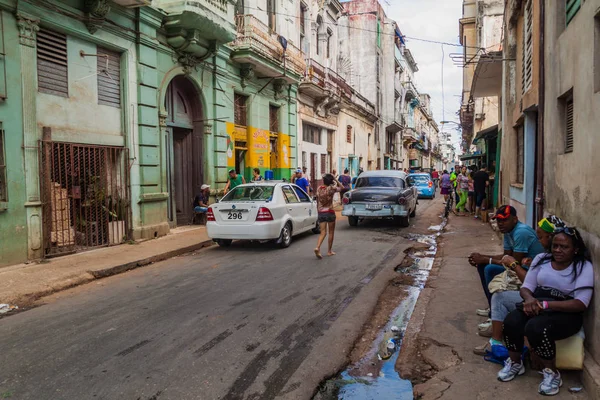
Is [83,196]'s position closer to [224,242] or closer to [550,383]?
[224,242]

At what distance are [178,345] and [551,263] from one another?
11.6ft

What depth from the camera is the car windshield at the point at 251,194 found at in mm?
10617

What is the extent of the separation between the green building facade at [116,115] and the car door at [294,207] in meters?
3.56

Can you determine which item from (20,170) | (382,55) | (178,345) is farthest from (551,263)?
(382,55)

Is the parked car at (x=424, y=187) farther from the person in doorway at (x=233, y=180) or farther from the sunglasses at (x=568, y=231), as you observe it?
the sunglasses at (x=568, y=231)

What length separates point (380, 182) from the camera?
50.2 ft

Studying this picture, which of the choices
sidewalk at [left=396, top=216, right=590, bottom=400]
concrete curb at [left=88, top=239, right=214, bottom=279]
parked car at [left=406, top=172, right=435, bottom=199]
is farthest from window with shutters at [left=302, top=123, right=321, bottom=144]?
sidewalk at [left=396, top=216, right=590, bottom=400]

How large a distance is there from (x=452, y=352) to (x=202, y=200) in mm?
10852

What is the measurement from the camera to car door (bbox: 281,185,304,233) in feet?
36.5

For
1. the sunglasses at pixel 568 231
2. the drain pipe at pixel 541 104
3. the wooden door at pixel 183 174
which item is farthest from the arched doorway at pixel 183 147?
the sunglasses at pixel 568 231

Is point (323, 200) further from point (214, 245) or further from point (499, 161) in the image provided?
point (499, 161)

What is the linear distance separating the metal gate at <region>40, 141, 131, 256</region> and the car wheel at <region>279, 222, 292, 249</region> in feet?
12.6

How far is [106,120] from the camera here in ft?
35.5

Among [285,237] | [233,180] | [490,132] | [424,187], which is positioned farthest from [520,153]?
[424,187]
